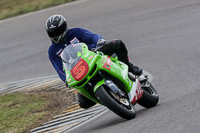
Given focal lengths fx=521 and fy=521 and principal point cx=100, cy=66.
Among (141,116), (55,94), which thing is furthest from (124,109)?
(55,94)

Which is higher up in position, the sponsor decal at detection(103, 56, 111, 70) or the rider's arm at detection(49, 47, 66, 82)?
the sponsor decal at detection(103, 56, 111, 70)

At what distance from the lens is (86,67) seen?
7.19 meters

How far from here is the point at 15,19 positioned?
721 inches

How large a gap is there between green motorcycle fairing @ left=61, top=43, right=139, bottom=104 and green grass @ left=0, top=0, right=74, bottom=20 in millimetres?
11214

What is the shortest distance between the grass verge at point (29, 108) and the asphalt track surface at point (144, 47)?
139cm

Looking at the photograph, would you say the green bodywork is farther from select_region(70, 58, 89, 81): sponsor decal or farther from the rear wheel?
the rear wheel

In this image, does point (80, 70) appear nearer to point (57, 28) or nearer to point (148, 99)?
point (57, 28)

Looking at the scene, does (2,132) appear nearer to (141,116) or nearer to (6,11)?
(141,116)

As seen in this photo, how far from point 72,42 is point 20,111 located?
2.76 m

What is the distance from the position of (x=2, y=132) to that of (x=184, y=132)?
4.17 metres

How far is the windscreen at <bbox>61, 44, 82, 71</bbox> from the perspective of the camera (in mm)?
7419

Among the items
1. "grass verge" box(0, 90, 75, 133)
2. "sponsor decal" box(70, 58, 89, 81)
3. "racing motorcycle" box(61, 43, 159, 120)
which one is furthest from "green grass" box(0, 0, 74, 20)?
"sponsor decal" box(70, 58, 89, 81)

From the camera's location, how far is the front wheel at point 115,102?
6945 millimetres

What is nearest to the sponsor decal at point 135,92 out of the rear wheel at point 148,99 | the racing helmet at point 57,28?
the rear wheel at point 148,99
